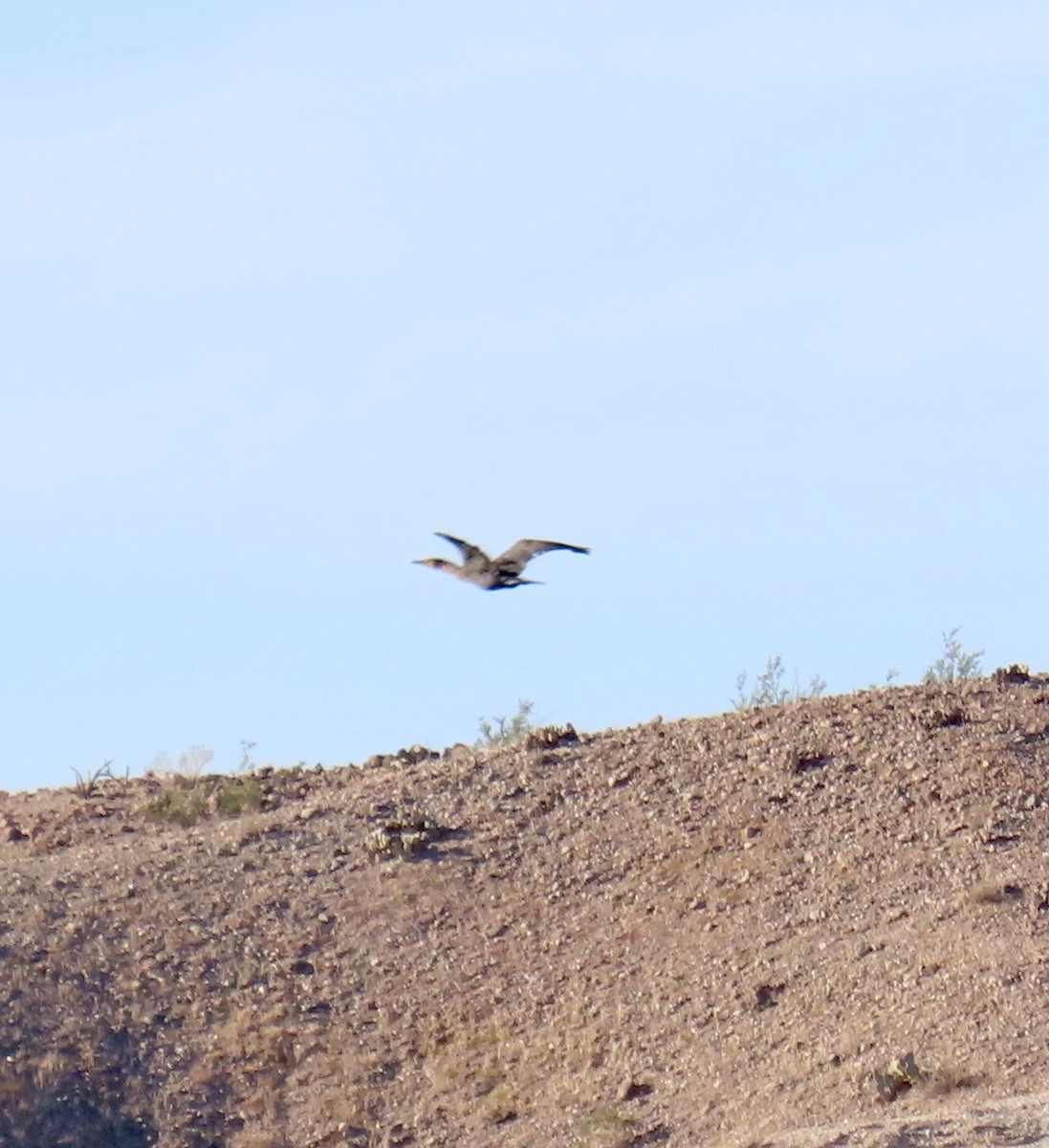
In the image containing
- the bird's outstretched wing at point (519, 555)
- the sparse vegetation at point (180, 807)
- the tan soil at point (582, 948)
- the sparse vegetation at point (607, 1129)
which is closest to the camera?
the sparse vegetation at point (607, 1129)

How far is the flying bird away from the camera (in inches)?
596

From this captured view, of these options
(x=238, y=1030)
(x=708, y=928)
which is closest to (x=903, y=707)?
(x=708, y=928)

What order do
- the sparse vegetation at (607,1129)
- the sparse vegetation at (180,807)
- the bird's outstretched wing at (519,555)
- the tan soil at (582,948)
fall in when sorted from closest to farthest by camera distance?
1. the sparse vegetation at (607,1129)
2. the tan soil at (582,948)
3. the bird's outstretched wing at (519,555)
4. the sparse vegetation at (180,807)

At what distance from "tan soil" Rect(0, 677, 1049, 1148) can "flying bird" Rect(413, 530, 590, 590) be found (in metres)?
1.91

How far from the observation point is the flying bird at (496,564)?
49.6 ft

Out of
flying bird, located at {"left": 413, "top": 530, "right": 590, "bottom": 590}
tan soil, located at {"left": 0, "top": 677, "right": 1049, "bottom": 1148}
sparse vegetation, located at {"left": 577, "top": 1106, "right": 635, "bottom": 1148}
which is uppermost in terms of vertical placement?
flying bird, located at {"left": 413, "top": 530, "right": 590, "bottom": 590}

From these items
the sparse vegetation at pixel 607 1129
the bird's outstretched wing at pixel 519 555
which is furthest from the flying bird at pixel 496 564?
the sparse vegetation at pixel 607 1129

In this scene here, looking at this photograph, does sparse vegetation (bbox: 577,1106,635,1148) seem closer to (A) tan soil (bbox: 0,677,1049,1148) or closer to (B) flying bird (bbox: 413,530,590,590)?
(A) tan soil (bbox: 0,677,1049,1148)

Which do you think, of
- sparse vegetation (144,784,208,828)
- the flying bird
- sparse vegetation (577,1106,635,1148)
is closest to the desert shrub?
sparse vegetation (144,784,208,828)

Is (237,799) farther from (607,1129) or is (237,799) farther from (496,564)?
(607,1129)

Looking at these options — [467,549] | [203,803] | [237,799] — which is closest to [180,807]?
[203,803]

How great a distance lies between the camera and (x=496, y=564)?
1531 cm

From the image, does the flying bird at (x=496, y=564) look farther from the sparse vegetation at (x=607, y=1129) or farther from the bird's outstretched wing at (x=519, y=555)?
the sparse vegetation at (x=607, y=1129)

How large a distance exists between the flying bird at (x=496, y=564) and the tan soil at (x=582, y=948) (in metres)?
1.91
